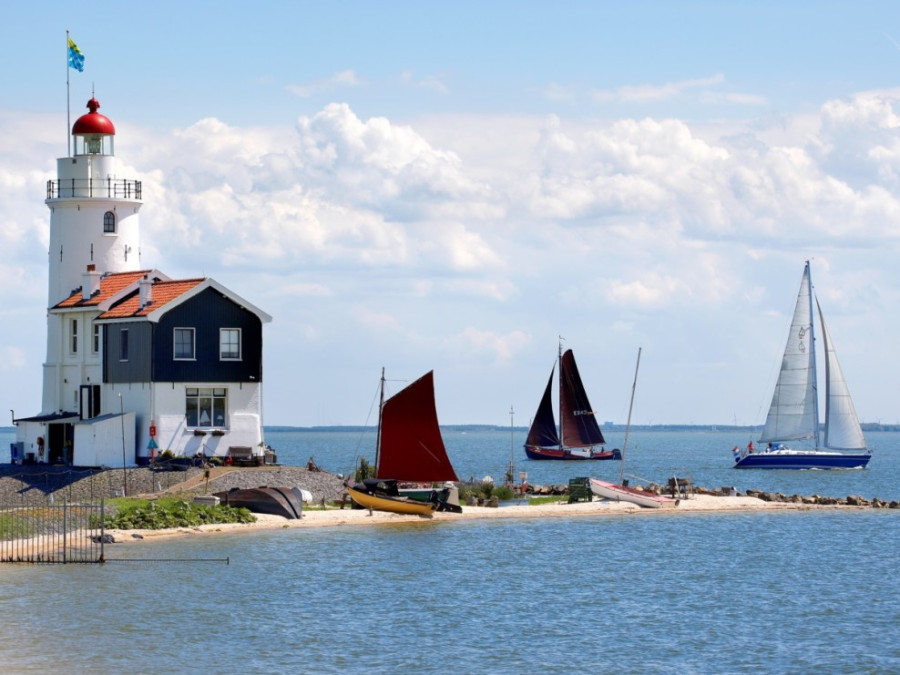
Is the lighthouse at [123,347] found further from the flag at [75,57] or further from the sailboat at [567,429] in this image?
the sailboat at [567,429]

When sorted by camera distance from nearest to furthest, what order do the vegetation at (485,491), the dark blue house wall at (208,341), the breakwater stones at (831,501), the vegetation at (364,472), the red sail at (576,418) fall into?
the dark blue house wall at (208,341)
the vegetation at (364,472)
the vegetation at (485,491)
the breakwater stones at (831,501)
the red sail at (576,418)

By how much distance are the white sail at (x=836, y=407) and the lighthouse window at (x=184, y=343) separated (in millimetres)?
57861

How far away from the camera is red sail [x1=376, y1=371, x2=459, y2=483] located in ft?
173

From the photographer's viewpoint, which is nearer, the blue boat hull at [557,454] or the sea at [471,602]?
the sea at [471,602]

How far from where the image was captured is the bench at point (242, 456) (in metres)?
55.2

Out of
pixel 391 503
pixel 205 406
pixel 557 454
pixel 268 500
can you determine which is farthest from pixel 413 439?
pixel 557 454

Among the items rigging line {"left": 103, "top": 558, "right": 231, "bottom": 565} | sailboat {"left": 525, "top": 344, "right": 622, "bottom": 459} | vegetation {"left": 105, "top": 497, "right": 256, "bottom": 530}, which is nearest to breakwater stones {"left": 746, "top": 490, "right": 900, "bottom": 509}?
vegetation {"left": 105, "top": 497, "right": 256, "bottom": 530}

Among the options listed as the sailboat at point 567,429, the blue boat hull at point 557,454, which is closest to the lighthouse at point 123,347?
the sailboat at point 567,429

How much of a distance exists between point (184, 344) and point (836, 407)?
59327 millimetres

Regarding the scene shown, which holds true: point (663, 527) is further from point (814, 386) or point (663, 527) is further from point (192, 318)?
point (814, 386)

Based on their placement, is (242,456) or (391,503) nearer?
(391,503)

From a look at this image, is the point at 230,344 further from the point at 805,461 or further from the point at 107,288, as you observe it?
the point at 805,461

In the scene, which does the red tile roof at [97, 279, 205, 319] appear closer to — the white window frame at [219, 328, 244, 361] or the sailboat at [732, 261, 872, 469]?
the white window frame at [219, 328, 244, 361]

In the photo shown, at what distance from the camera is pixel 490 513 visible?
54.5m
